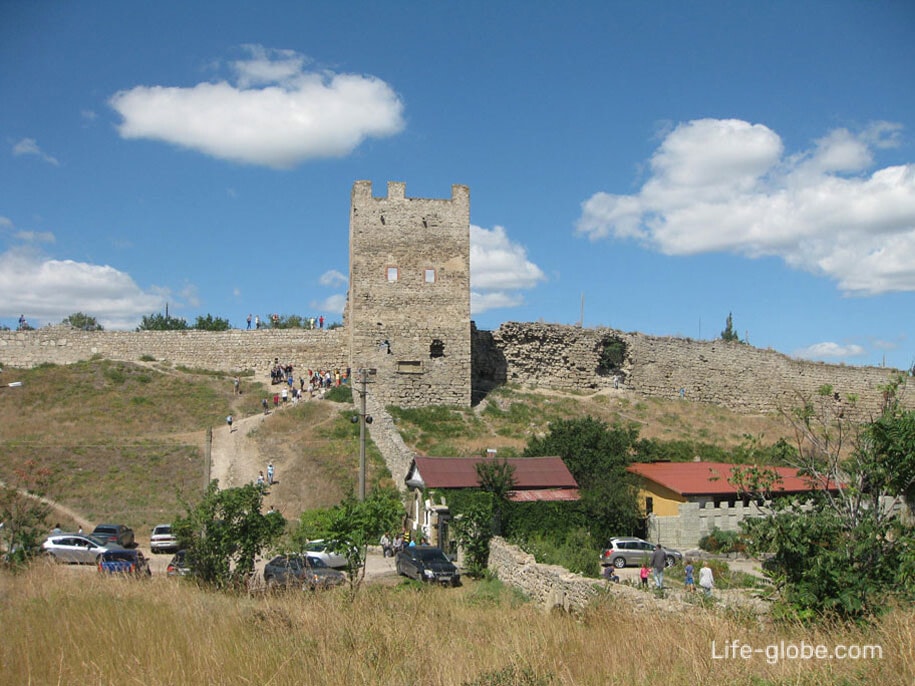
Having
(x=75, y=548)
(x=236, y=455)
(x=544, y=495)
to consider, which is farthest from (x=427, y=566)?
(x=236, y=455)

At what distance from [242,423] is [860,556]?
26.1 m

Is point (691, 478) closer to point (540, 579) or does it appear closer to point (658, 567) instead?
point (658, 567)

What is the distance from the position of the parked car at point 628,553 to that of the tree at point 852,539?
10.9m

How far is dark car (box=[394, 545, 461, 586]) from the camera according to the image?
54.2 feet

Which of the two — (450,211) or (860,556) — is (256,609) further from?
(450,211)

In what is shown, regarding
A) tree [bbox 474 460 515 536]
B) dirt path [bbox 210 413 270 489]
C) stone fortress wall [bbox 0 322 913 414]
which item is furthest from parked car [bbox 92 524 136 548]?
stone fortress wall [bbox 0 322 913 414]

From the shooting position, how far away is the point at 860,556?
8.64 m

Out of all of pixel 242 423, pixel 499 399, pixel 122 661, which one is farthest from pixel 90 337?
pixel 122 661

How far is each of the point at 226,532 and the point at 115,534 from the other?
9.00 meters

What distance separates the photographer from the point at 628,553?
2050cm

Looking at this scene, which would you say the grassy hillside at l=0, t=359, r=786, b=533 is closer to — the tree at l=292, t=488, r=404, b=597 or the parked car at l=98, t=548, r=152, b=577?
the parked car at l=98, t=548, r=152, b=577

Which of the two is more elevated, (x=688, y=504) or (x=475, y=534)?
(x=688, y=504)

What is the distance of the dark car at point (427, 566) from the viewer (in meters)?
16.5

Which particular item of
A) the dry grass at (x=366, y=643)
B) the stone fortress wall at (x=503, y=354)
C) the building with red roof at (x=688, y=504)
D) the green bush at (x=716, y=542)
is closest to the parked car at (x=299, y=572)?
the dry grass at (x=366, y=643)
